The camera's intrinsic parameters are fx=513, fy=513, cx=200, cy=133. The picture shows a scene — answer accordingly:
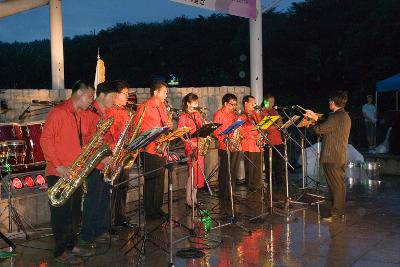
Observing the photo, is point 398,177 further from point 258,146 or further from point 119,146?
point 119,146

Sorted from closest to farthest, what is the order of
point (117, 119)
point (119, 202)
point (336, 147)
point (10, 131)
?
point (117, 119), point (119, 202), point (10, 131), point (336, 147)

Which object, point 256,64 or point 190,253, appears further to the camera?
point 256,64

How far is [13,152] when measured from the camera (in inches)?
290

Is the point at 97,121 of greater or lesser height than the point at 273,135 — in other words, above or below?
above

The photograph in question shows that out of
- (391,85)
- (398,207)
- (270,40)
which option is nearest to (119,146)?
(398,207)

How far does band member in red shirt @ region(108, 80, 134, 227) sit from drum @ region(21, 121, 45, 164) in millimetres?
1821

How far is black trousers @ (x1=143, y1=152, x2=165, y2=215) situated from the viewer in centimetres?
732

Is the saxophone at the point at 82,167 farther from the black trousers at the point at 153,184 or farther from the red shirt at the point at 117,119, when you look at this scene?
the black trousers at the point at 153,184

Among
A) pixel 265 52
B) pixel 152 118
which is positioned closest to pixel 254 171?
pixel 152 118

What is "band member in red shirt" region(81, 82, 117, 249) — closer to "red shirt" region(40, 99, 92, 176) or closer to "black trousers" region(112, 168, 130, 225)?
"red shirt" region(40, 99, 92, 176)

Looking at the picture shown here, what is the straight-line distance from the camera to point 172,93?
11.0m

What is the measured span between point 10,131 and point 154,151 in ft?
7.16

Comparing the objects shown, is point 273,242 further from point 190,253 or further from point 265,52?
point 265,52

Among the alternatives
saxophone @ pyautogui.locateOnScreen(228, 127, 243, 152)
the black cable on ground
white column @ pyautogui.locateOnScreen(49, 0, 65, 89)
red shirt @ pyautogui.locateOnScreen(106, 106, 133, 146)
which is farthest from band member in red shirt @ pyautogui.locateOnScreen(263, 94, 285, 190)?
white column @ pyautogui.locateOnScreen(49, 0, 65, 89)
